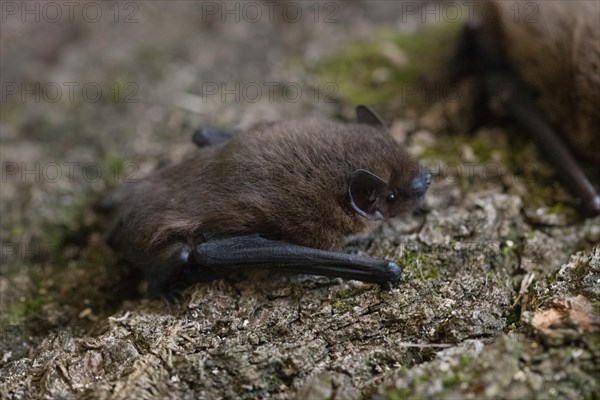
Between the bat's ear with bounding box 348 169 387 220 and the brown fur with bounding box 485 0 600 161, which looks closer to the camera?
the bat's ear with bounding box 348 169 387 220

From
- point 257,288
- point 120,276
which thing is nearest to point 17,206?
point 120,276

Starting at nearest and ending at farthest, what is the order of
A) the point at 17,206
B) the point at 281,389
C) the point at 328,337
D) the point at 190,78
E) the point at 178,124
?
the point at 281,389, the point at 328,337, the point at 17,206, the point at 178,124, the point at 190,78

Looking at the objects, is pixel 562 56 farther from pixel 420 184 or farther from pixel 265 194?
pixel 265 194

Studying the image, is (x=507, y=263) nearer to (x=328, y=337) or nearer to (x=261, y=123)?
(x=328, y=337)

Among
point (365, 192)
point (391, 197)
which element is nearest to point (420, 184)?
point (391, 197)

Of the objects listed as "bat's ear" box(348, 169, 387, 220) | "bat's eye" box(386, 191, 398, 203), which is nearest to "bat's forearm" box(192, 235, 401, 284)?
"bat's ear" box(348, 169, 387, 220)

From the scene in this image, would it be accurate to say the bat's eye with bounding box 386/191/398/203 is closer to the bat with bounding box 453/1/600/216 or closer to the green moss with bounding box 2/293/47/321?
the bat with bounding box 453/1/600/216

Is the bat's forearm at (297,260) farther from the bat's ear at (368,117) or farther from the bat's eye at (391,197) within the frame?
the bat's ear at (368,117)
